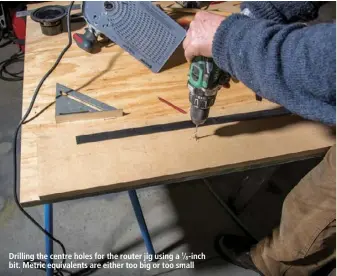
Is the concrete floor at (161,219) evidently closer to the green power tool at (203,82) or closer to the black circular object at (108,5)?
the green power tool at (203,82)

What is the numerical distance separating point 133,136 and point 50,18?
577 mm

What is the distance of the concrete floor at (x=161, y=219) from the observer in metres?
1.40

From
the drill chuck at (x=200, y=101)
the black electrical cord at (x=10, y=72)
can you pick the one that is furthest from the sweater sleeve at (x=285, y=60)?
the black electrical cord at (x=10, y=72)

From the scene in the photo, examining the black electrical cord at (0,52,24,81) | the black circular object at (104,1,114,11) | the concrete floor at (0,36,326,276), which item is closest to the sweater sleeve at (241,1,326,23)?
→ the black circular object at (104,1,114,11)

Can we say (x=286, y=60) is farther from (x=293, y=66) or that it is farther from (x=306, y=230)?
(x=306, y=230)

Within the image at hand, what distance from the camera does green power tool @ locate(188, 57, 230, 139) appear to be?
2.55 feet

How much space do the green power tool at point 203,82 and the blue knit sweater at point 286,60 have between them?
0.07 m

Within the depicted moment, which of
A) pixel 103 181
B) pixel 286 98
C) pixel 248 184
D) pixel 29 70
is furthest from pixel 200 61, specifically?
pixel 248 184

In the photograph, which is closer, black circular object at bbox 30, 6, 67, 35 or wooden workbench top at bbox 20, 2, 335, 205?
wooden workbench top at bbox 20, 2, 335, 205

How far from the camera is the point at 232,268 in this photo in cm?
140

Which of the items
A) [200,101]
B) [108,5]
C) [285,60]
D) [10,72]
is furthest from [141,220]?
[10,72]

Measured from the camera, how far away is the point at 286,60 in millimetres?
610

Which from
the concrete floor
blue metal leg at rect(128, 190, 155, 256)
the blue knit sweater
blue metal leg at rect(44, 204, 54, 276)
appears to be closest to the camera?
the blue knit sweater

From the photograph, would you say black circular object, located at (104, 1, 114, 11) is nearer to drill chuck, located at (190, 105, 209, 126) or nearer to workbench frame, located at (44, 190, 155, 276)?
drill chuck, located at (190, 105, 209, 126)
